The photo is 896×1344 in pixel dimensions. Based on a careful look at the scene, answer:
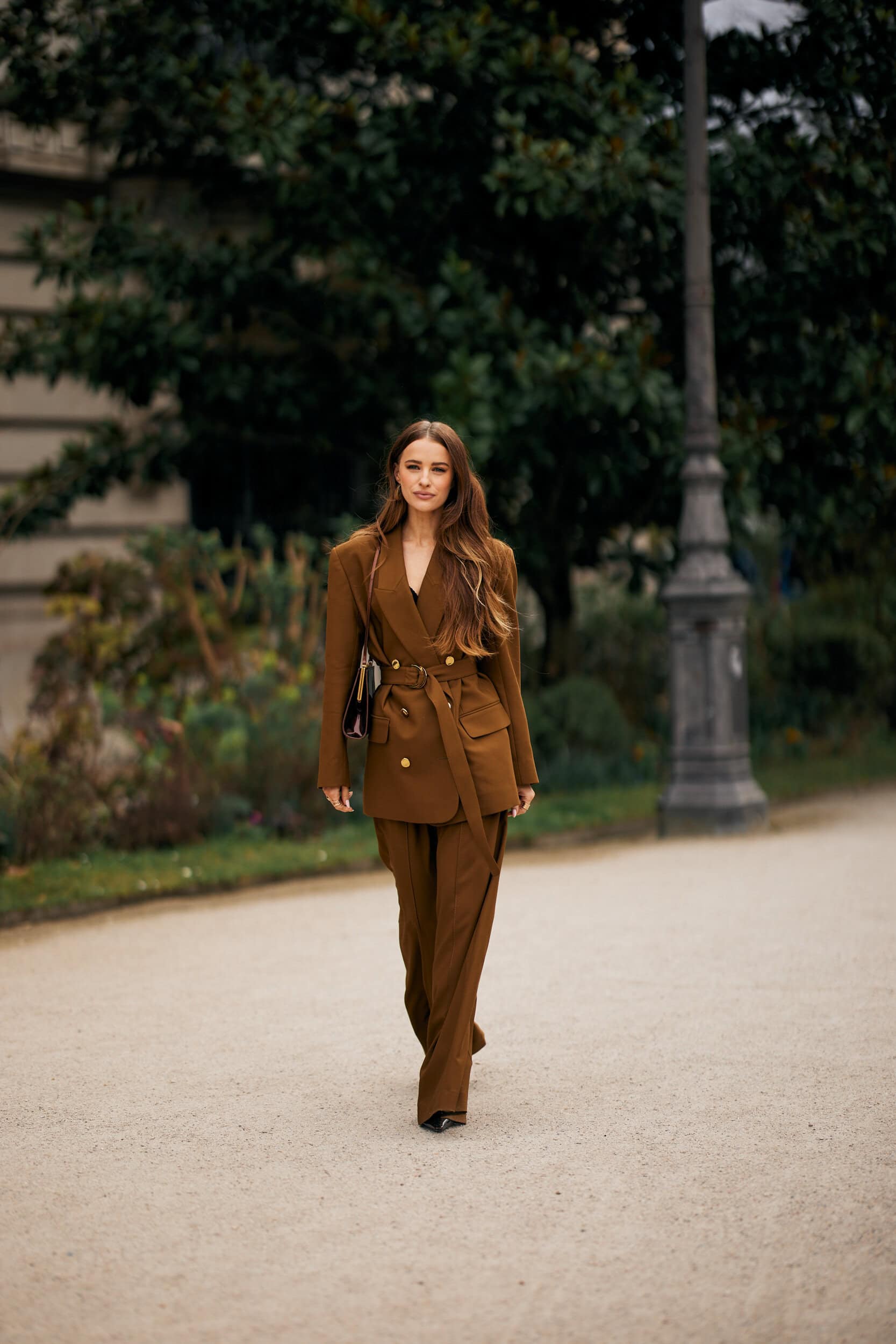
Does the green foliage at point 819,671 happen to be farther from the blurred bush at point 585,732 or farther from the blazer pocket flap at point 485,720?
the blazer pocket flap at point 485,720

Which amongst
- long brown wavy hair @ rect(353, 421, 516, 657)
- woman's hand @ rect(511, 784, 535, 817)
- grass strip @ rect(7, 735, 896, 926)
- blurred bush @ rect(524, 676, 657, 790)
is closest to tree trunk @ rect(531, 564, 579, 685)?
blurred bush @ rect(524, 676, 657, 790)

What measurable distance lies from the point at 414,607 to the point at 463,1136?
1.51m

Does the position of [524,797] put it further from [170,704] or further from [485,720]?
[170,704]

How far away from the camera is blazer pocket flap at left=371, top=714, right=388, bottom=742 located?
5.16 metres

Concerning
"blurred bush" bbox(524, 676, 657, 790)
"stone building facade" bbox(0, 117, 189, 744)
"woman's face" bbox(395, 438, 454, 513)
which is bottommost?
"blurred bush" bbox(524, 676, 657, 790)

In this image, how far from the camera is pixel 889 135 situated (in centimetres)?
1230

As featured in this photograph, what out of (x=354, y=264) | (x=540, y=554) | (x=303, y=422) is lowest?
(x=540, y=554)

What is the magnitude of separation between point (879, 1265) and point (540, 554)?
9.73 meters

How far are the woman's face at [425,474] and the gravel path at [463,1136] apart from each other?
1807mm

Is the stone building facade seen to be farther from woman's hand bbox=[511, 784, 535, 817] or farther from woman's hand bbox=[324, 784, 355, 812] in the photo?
woman's hand bbox=[511, 784, 535, 817]

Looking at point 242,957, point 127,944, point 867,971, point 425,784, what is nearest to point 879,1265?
point 425,784

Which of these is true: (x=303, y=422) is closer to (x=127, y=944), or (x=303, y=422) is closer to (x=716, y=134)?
(x=716, y=134)

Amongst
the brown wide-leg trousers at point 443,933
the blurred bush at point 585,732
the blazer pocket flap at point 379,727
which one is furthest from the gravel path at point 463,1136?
the blurred bush at point 585,732

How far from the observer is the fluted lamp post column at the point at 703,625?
36.0 feet
